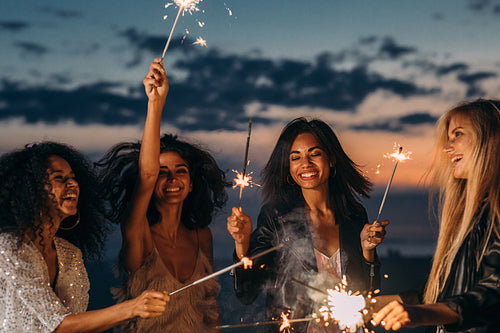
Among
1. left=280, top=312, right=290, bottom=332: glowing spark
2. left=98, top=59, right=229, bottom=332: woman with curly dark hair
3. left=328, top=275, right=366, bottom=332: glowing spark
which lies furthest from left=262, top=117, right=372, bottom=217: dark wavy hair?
left=328, top=275, right=366, bottom=332: glowing spark

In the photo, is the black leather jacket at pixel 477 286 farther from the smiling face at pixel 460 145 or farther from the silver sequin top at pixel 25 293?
the silver sequin top at pixel 25 293

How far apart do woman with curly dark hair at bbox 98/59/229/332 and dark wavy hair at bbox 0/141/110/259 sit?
0.75 feet

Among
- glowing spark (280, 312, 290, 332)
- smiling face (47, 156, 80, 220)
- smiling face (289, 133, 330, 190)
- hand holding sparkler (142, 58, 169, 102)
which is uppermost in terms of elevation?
hand holding sparkler (142, 58, 169, 102)

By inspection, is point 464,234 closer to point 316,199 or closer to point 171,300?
point 316,199

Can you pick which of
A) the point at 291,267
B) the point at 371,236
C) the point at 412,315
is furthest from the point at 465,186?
the point at 291,267

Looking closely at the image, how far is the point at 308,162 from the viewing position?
12.8ft

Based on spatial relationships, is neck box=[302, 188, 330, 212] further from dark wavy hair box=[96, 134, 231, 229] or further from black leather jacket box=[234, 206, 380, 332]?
dark wavy hair box=[96, 134, 231, 229]

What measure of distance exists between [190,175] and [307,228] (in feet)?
3.40

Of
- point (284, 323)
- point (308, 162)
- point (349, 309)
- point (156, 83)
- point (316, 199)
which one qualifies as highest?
point (156, 83)

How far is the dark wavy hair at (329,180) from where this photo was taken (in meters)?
4.04

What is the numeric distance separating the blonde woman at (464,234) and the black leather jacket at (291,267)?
0.39 metres

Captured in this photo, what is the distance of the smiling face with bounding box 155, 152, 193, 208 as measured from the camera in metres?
3.80

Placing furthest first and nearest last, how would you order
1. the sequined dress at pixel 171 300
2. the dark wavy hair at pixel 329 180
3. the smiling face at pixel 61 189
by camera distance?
the dark wavy hair at pixel 329 180, the sequined dress at pixel 171 300, the smiling face at pixel 61 189

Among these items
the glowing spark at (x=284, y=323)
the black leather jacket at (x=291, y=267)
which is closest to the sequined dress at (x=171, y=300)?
the black leather jacket at (x=291, y=267)
